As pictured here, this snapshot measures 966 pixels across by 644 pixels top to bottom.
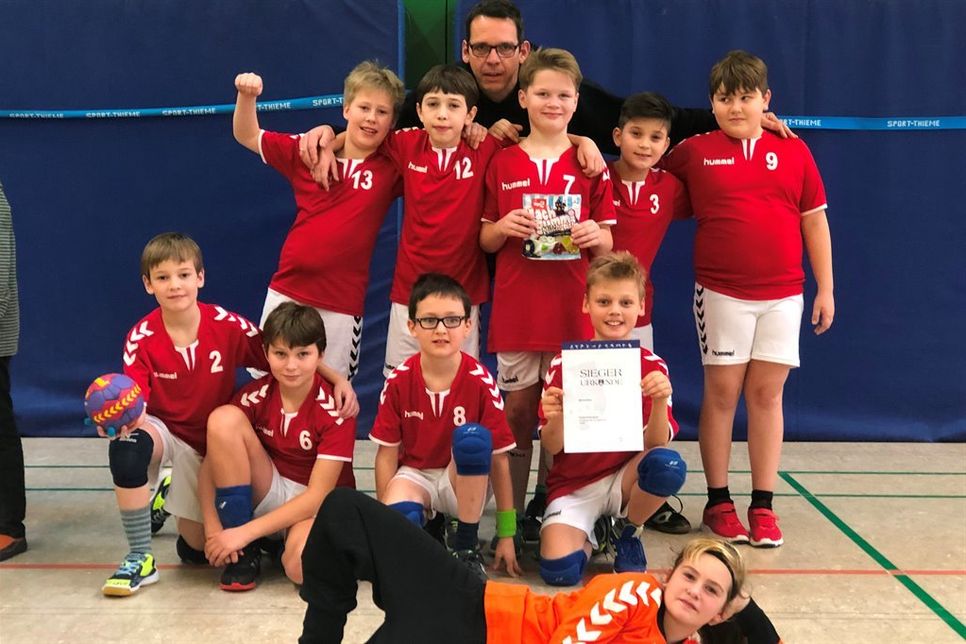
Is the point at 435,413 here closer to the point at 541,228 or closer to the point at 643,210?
the point at 541,228

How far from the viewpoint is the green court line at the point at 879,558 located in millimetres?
2895

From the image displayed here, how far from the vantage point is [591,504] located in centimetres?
327

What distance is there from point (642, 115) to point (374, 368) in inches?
83.3

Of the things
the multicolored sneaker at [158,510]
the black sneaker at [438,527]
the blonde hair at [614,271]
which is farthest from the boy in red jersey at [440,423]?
the multicolored sneaker at [158,510]

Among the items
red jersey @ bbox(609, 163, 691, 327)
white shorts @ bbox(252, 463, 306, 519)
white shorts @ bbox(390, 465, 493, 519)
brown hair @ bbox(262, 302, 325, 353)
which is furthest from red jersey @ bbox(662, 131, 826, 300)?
white shorts @ bbox(252, 463, 306, 519)

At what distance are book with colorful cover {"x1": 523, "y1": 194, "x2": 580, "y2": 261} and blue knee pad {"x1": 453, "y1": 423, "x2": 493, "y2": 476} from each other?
2.25 feet

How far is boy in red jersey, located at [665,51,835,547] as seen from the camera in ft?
11.7

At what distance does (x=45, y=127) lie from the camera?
15.9ft

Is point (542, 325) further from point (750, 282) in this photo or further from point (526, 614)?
point (526, 614)

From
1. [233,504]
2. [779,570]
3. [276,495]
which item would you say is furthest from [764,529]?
[233,504]

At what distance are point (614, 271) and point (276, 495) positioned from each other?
141cm

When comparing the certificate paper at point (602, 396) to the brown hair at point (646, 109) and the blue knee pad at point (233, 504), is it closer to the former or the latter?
the brown hair at point (646, 109)

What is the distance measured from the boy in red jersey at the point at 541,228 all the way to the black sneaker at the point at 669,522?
0.79m

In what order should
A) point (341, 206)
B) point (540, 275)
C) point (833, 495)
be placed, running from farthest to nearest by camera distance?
point (833, 495), point (341, 206), point (540, 275)
